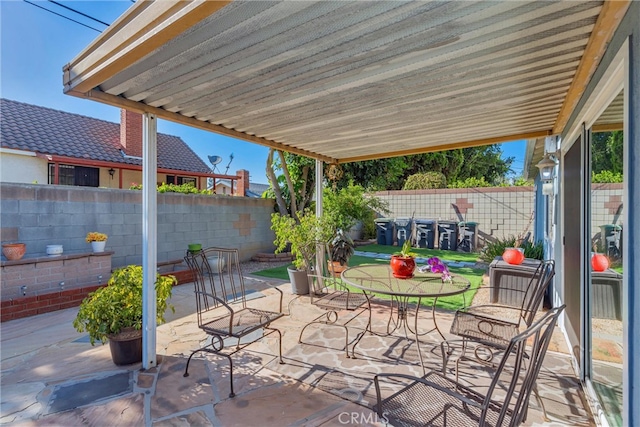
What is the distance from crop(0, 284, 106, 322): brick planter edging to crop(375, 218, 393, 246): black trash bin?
28.1 feet

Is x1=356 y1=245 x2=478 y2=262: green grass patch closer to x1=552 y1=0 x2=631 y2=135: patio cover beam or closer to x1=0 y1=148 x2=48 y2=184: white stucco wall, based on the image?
x1=552 y1=0 x2=631 y2=135: patio cover beam

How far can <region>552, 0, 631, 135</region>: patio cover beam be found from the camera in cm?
145

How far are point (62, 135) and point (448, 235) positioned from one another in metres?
13.2

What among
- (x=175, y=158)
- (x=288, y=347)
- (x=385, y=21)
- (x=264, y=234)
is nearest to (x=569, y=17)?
(x=385, y=21)

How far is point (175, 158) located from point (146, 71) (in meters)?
12.0

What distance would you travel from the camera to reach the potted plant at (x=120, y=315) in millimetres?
2748

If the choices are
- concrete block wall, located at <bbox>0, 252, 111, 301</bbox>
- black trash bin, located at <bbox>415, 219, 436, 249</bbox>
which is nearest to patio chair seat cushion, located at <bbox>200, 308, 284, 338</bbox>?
concrete block wall, located at <bbox>0, 252, 111, 301</bbox>

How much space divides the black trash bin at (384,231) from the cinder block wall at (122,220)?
4433mm

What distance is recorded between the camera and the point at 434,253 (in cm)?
956

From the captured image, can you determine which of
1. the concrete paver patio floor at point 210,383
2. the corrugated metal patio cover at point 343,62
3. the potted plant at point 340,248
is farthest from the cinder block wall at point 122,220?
the corrugated metal patio cover at point 343,62

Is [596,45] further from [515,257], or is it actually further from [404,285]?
[515,257]

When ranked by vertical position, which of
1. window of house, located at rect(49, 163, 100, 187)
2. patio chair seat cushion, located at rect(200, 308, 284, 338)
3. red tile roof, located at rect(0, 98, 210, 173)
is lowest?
patio chair seat cushion, located at rect(200, 308, 284, 338)

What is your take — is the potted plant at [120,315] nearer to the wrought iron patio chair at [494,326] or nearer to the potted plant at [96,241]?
the potted plant at [96,241]

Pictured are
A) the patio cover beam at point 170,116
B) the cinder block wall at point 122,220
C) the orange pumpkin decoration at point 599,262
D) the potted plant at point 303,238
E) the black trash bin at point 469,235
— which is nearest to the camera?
the orange pumpkin decoration at point 599,262
